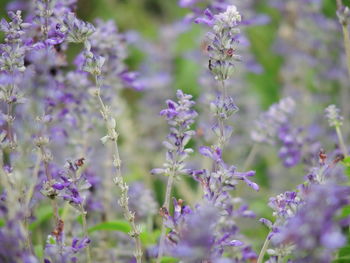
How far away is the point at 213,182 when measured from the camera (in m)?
1.27

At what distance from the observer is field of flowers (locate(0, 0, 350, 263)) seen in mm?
1200

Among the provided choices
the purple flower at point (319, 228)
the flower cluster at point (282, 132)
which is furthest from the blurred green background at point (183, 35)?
the purple flower at point (319, 228)

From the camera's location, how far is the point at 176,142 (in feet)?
4.46

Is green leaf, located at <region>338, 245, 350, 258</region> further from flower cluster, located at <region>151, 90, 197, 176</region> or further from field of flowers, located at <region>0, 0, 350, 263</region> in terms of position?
flower cluster, located at <region>151, 90, 197, 176</region>

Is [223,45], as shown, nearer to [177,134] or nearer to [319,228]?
[177,134]

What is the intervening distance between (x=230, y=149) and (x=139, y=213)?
120cm

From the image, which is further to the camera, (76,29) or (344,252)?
(344,252)

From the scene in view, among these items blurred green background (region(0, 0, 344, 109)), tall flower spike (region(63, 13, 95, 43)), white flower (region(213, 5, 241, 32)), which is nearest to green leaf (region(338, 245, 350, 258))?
white flower (region(213, 5, 241, 32))

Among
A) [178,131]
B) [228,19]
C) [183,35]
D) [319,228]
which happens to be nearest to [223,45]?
[228,19]

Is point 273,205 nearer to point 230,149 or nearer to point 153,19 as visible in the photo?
point 230,149

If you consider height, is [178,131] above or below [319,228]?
above

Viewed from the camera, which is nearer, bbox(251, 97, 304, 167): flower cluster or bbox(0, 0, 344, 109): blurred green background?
bbox(251, 97, 304, 167): flower cluster

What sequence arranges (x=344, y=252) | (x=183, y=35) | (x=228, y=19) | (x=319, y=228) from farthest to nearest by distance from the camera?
(x=183, y=35) → (x=344, y=252) → (x=228, y=19) → (x=319, y=228)

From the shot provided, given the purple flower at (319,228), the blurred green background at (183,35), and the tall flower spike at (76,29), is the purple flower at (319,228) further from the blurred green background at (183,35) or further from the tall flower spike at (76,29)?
the blurred green background at (183,35)
